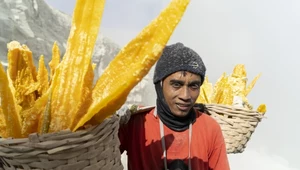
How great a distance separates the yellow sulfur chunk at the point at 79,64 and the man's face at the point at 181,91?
369mm

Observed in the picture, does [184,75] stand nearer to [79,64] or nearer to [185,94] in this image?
[185,94]

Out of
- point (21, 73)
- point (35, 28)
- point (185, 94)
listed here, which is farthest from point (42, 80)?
point (35, 28)

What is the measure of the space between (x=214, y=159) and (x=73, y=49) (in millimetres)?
587

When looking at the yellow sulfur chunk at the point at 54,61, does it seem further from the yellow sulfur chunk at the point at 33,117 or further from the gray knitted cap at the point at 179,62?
the gray knitted cap at the point at 179,62

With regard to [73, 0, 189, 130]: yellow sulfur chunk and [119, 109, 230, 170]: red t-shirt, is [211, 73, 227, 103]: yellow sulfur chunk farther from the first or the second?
[73, 0, 189, 130]: yellow sulfur chunk

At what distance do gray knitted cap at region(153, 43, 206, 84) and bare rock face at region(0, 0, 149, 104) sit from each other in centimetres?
656

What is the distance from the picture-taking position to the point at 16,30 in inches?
305

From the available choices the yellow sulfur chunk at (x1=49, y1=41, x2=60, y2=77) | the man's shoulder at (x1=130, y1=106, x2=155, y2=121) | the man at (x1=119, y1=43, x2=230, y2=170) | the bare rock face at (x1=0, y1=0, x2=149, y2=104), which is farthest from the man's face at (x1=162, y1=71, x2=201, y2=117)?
the bare rock face at (x1=0, y1=0, x2=149, y2=104)

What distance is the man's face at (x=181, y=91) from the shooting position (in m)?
0.81

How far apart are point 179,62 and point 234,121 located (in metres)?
0.48

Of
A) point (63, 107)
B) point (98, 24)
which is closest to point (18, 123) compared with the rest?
point (63, 107)

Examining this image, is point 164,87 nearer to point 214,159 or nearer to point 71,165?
point 214,159

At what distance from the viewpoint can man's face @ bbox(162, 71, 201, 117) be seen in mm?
810

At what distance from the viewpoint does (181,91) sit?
2.67 feet
